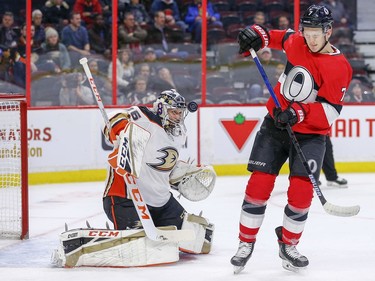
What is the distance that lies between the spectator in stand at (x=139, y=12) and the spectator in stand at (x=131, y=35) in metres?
0.04

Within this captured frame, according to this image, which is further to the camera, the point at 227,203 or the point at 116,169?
the point at 227,203

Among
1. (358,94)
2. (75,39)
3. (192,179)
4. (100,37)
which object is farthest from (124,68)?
(192,179)

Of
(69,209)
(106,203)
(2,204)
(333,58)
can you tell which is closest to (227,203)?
(69,209)

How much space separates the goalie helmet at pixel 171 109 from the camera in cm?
412

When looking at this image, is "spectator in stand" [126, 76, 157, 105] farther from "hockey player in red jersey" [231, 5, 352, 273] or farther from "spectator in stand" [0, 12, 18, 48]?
"hockey player in red jersey" [231, 5, 352, 273]

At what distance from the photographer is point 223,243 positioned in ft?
15.6

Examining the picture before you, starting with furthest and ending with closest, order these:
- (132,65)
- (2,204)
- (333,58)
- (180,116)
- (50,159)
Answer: (132,65) < (50,159) < (2,204) < (180,116) < (333,58)

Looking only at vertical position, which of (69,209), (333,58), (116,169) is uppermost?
(333,58)

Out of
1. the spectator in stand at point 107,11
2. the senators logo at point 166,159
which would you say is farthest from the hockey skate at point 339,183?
the senators logo at point 166,159

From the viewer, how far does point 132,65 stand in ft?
25.6

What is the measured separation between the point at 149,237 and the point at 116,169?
35cm

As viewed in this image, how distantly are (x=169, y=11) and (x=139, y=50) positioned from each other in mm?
440

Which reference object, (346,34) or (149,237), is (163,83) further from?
(149,237)

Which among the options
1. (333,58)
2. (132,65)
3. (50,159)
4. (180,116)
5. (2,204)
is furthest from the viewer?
(132,65)
